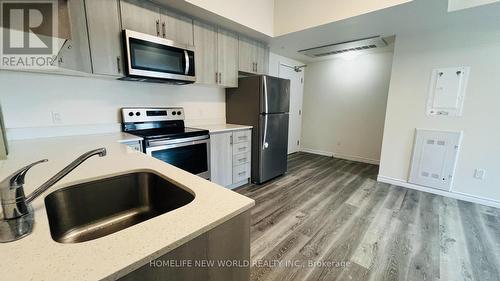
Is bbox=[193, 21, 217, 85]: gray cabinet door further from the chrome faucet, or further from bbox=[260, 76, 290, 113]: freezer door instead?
the chrome faucet

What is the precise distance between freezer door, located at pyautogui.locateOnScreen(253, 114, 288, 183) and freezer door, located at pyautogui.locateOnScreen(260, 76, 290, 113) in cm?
11

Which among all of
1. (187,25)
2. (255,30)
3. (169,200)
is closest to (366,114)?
(255,30)

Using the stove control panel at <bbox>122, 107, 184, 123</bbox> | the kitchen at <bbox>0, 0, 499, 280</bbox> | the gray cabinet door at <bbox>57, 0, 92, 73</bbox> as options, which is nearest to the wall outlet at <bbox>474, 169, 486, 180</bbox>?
the kitchen at <bbox>0, 0, 499, 280</bbox>

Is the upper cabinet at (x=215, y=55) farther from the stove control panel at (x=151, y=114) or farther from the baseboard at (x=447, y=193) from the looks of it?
the baseboard at (x=447, y=193)

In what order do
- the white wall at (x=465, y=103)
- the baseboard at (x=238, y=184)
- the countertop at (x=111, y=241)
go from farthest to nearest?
the baseboard at (x=238, y=184), the white wall at (x=465, y=103), the countertop at (x=111, y=241)

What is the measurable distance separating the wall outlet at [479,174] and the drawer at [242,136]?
9.64 feet

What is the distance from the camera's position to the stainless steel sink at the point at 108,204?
2.70ft

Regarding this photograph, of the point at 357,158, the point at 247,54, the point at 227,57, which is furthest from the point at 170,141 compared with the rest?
the point at 357,158

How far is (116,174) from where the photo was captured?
976 mm

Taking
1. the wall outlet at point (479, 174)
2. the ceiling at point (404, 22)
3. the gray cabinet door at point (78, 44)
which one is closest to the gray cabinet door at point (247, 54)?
the ceiling at point (404, 22)

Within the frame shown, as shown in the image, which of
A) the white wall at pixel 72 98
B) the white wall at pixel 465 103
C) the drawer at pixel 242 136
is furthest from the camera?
the drawer at pixel 242 136

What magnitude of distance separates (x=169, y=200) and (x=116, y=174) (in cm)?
30

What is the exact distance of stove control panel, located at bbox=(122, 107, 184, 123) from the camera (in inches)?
87.4

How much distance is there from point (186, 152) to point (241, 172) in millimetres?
963
